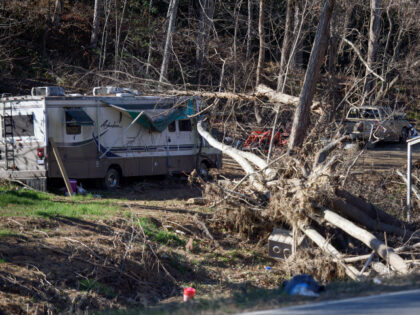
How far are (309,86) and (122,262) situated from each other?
628cm

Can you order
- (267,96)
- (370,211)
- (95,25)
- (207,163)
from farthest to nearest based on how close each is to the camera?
1. (95,25)
2. (207,163)
3. (267,96)
4. (370,211)

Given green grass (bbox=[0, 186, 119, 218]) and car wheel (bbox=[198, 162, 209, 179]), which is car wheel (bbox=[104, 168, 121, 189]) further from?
car wheel (bbox=[198, 162, 209, 179])

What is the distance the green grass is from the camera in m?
12.0

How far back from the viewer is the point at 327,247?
10.6 m

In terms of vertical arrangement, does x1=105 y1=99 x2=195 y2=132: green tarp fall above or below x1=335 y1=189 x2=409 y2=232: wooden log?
above

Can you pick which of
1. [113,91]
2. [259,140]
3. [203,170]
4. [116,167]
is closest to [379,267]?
[259,140]

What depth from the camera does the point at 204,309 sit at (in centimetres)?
586

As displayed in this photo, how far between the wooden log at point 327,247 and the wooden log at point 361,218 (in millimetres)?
727

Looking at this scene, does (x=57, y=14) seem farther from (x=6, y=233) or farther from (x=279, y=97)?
(x=6, y=233)

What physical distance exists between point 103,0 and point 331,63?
16610mm

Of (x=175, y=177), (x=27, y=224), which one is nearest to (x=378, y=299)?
(x=27, y=224)

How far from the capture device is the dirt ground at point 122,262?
9.05 meters

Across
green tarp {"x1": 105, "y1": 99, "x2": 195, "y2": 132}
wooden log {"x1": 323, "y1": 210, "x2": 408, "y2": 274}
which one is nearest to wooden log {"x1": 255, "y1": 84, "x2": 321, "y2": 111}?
green tarp {"x1": 105, "y1": 99, "x2": 195, "y2": 132}

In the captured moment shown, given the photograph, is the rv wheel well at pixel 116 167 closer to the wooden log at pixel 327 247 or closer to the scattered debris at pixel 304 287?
the wooden log at pixel 327 247
